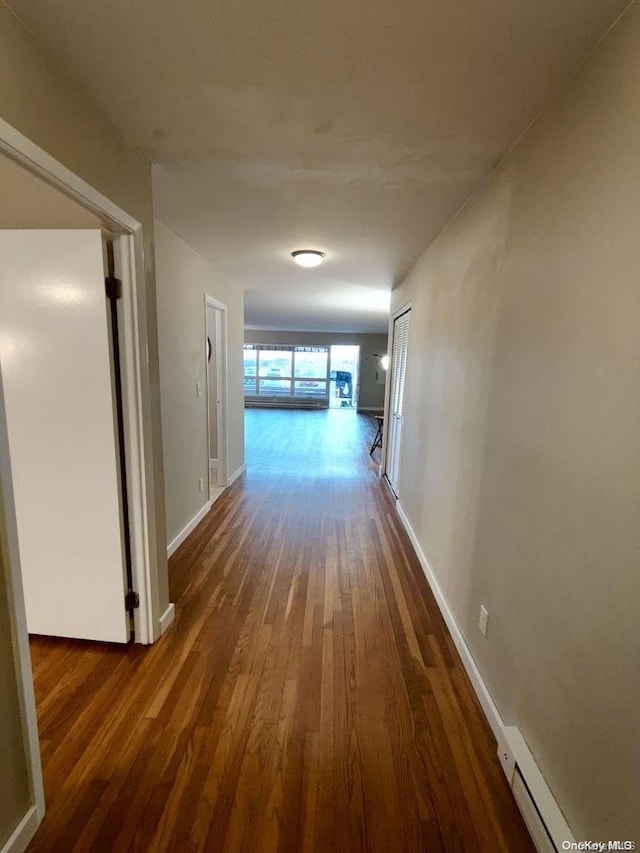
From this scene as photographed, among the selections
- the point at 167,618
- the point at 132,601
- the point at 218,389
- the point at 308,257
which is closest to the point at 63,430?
A: the point at 132,601

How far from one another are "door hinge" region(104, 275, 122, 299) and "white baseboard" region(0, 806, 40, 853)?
1830mm

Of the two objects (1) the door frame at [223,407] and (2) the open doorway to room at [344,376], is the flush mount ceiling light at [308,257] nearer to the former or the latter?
(1) the door frame at [223,407]

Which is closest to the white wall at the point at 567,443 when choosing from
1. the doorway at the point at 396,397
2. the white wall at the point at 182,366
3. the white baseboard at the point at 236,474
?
the white wall at the point at 182,366

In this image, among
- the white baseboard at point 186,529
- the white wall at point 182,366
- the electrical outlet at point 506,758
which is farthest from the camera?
the white baseboard at point 186,529

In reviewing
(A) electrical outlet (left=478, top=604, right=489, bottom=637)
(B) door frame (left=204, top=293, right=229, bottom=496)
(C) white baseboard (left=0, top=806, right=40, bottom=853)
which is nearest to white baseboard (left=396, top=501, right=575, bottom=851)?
(A) electrical outlet (left=478, top=604, right=489, bottom=637)

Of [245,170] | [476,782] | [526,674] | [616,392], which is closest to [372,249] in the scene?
[245,170]

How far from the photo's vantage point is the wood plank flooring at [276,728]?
48.5 inches

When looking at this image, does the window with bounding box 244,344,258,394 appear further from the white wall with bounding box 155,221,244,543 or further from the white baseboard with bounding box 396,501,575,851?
the white baseboard with bounding box 396,501,575,851

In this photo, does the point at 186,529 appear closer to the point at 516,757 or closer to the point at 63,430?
the point at 63,430

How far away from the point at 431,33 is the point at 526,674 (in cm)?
203

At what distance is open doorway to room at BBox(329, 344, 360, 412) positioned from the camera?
12.2 meters

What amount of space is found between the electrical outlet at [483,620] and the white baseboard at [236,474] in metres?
3.33

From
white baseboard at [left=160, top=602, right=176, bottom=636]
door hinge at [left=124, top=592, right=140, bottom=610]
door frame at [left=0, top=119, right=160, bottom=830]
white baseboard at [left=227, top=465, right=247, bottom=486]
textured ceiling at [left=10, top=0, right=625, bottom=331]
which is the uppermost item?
textured ceiling at [left=10, top=0, right=625, bottom=331]

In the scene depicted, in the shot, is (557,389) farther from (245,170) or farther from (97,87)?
(97,87)
